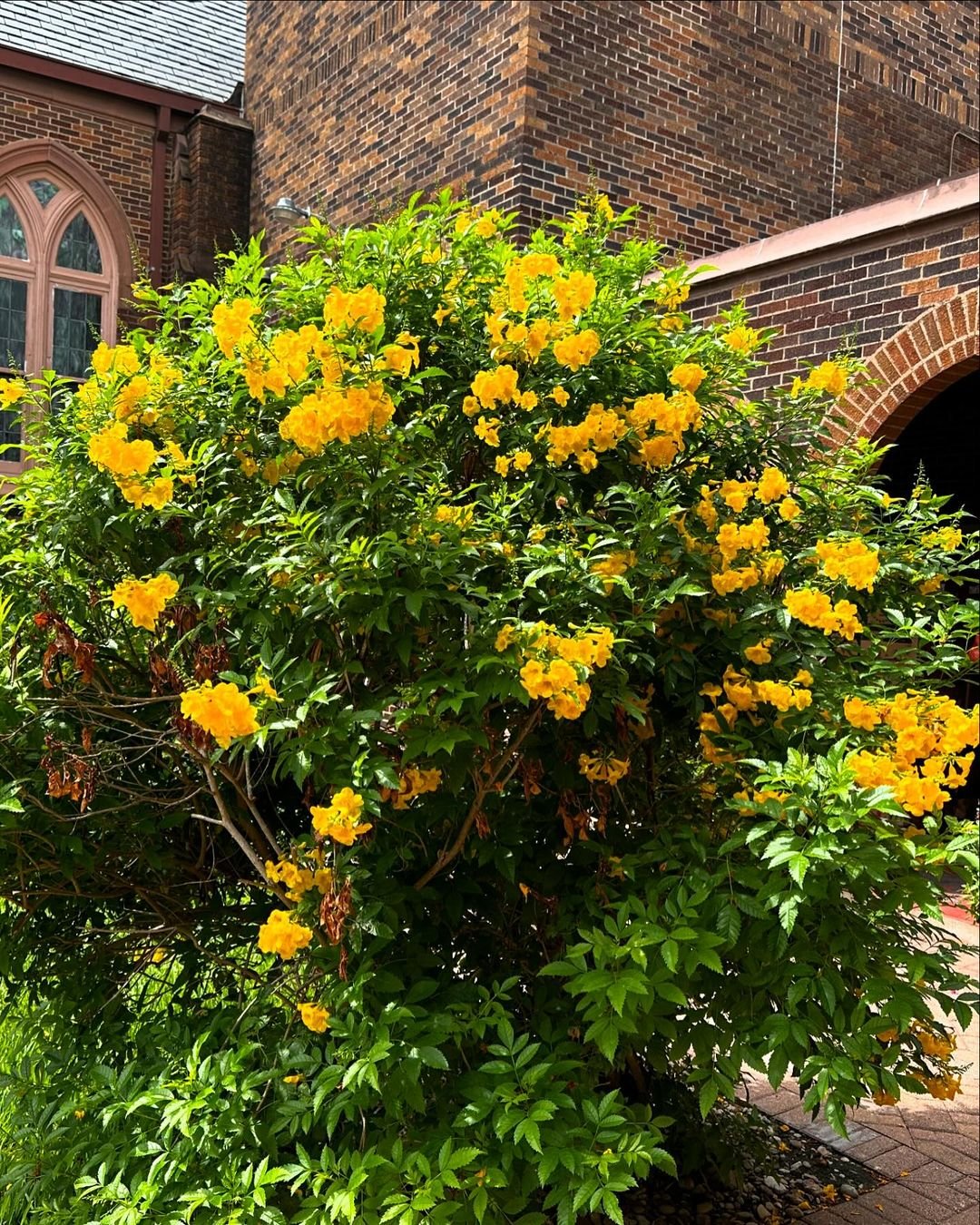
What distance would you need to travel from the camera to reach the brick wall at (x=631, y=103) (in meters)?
8.44

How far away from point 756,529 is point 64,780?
5.06ft

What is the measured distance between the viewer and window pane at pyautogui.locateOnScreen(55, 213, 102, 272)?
12.3 m

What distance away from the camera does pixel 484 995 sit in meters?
2.40

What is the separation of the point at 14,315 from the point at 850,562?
11611 millimetres

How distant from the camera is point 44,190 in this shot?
12.0m

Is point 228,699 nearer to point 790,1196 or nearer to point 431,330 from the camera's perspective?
point 431,330

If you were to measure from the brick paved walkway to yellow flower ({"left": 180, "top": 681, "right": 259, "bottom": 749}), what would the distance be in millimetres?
1918

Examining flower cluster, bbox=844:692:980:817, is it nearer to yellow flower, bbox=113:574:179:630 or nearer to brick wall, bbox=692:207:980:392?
yellow flower, bbox=113:574:179:630

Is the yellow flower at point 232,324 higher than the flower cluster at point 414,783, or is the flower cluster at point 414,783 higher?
the yellow flower at point 232,324

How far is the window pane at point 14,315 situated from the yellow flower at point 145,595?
1084cm

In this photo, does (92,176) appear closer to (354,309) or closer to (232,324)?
(232,324)

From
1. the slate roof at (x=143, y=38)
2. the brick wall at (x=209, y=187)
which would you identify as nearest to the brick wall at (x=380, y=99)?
the brick wall at (x=209, y=187)

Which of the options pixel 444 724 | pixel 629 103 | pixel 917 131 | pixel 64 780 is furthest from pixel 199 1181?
pixel 917 131

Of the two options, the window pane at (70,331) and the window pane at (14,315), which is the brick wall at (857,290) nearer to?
the window pane at (70,331)
